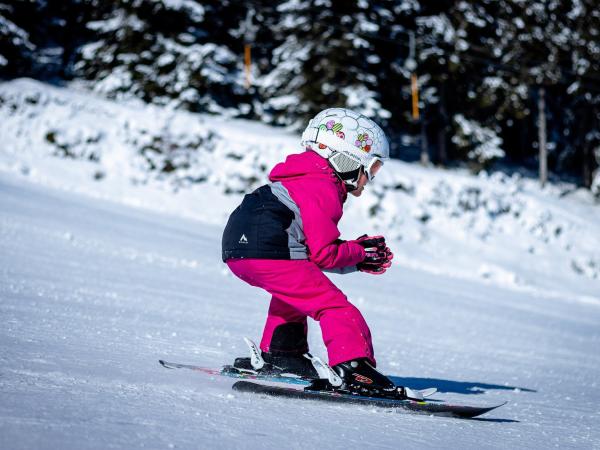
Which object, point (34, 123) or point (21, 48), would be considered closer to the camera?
point (34, 123)

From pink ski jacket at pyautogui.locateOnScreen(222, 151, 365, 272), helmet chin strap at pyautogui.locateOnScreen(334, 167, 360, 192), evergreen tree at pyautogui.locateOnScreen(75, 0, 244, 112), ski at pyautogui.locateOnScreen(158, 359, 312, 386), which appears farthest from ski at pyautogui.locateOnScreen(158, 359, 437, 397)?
evergreen tree at pyautogui.locateOnScreen(75, 0, 244, 112)

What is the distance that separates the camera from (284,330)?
3.62 m

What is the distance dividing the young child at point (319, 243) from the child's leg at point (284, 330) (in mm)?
151

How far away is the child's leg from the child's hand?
0.51m

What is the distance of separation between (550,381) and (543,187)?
28299mm

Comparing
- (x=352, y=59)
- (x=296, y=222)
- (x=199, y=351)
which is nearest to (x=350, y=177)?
(x=296, y=222)

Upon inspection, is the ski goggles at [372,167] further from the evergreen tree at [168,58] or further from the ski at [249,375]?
the evergreen tree at [168,58]

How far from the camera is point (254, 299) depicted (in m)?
7.13

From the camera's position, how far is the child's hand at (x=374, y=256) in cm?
339

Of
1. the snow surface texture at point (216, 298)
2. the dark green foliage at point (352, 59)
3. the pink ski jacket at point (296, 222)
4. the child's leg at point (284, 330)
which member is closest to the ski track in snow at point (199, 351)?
the snow surface texture at point (216, 298)

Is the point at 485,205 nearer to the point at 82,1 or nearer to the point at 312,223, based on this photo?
the point at 312,223

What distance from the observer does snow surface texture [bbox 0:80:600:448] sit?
244 centimetres

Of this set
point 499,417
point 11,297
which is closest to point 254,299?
point 11,297

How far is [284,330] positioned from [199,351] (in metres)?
0.77
